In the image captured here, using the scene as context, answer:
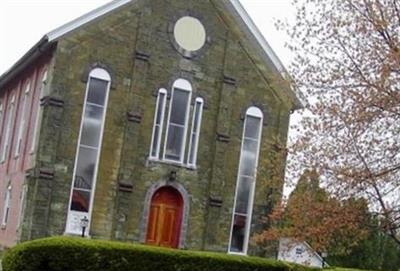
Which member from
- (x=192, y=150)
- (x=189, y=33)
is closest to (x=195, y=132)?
(x=192, y=150)

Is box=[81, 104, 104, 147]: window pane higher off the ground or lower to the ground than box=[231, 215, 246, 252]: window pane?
higher

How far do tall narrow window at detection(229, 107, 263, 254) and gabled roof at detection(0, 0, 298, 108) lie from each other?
7.34ft

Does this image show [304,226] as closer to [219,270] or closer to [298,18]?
[219,270]

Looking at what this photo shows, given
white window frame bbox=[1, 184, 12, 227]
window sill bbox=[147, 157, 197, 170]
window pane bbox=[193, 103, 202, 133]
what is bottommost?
white window frame bbox=[1, 184, 12, 227]

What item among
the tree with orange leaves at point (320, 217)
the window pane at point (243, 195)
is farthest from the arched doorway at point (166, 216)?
the tree with orange leaves at point (320, 217)

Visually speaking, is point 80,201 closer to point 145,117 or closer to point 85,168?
point 85,168

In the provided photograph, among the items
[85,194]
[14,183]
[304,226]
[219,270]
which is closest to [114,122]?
[85,194]

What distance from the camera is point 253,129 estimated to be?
93.2 ft

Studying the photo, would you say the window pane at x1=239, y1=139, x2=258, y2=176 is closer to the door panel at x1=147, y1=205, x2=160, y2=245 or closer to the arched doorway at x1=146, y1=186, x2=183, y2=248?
the arched doorway at x1=146, y1=186, x2=183, y2=248

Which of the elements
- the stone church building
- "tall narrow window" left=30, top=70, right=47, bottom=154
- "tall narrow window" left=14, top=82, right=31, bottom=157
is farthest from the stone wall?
"tall narrow window" left=14, top=82, right=31, bottom=157

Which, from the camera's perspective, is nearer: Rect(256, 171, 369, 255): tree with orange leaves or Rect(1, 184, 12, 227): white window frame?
Rect(256, 171, 369, 255): tree with orange leaves

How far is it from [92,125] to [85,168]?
1475 mm

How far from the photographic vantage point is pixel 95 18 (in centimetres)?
2617

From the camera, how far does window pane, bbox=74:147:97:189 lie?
82.9 ft
